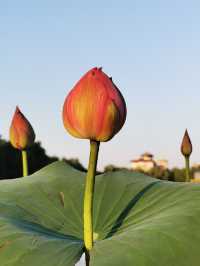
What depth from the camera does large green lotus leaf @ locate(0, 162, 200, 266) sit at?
109cm

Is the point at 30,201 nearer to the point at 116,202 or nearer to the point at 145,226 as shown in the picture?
the point at 116,202

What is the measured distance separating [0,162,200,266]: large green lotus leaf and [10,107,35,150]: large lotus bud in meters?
0.30

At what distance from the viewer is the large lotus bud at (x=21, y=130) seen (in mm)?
2158

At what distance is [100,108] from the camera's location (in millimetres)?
1053

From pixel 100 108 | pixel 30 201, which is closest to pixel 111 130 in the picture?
pixel 100 108

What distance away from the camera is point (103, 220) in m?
1.50

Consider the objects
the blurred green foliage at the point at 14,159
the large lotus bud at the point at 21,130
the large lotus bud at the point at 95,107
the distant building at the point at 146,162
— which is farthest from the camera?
the distant building at the point at 146,162

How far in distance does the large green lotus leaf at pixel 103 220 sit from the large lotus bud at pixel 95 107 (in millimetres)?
249

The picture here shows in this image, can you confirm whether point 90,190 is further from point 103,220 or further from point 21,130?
point 21,130

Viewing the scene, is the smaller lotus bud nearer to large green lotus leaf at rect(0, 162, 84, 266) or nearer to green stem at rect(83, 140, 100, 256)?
large green lotus leaf at rect(0, 162, 84, 266)

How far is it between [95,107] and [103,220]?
54 cm

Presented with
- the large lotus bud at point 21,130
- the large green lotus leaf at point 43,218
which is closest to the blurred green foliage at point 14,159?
the large lotus bud at point 21,130

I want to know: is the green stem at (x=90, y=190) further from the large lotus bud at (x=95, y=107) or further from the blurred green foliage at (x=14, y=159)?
the blurred green foliage at (x=14, y=159)

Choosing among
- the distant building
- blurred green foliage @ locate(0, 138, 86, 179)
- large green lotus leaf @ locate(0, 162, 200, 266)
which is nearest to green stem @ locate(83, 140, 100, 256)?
large green lotus leaf @ locate(0, 162, 200, 266)
